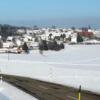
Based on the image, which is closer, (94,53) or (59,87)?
(59,87)

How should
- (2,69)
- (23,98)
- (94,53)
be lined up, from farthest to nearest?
(94,53), (2,69), (23,98)

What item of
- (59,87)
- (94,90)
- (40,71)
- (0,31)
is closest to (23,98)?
(94,90)

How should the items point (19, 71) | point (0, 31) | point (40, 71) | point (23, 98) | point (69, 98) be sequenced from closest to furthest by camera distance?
1. point (23, 98)
2. point (69, 98)
3. point (40, 71)
4. point (19, 71)
5. point (0, 31)

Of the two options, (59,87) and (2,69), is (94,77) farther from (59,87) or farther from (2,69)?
(2,69)

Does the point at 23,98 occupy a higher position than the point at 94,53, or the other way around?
the point at 23,98

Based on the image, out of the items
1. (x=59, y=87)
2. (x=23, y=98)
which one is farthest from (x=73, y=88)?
(x=23, y=98)

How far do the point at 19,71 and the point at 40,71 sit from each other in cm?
572

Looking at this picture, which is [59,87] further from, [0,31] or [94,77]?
[0,31]

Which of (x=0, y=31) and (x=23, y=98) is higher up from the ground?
(x=23, y=98)

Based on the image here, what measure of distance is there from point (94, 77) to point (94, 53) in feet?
107

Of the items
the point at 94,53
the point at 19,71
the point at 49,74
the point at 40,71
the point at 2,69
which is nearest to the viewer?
the point at 49,74

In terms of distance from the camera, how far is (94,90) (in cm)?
2522

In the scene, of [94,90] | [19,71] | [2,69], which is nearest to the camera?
[94,90]

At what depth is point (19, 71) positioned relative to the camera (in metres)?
42.8
